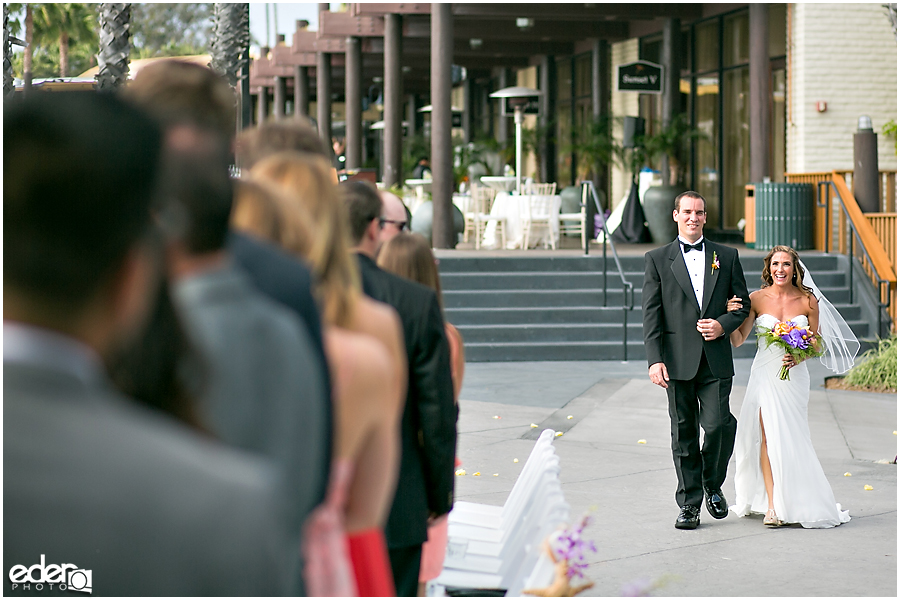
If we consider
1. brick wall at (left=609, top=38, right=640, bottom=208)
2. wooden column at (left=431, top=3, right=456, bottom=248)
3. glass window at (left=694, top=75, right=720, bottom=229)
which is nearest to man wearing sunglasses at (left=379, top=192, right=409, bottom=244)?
wooden column at (left=431, top=3, right=456, bottom=248)

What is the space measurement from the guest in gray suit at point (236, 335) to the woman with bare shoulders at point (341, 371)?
7.1 inches

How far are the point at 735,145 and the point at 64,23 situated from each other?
37.4 meters

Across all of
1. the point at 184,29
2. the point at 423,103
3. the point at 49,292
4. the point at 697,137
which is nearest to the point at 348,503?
the point at 49,292

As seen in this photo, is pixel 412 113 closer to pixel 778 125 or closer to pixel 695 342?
pixel 778 125

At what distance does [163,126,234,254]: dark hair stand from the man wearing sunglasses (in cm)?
188

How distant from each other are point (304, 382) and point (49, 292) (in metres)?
0.39

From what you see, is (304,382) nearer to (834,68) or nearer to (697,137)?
(834,68)

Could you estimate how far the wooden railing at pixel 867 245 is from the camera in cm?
1326

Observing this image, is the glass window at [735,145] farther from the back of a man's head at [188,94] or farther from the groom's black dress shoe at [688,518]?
the back of a man's head at [188,94]

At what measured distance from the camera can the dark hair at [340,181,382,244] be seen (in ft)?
8.49

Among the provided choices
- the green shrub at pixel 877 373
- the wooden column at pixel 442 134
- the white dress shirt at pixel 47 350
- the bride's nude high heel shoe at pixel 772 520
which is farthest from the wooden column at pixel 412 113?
the white dress shirt at pixel 47 350

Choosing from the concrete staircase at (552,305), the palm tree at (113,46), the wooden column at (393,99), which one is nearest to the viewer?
the palm tree at (113,46)

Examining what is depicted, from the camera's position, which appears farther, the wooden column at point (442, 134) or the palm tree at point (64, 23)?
the palm tree at point (64, 23)

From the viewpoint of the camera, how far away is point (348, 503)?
178cm
